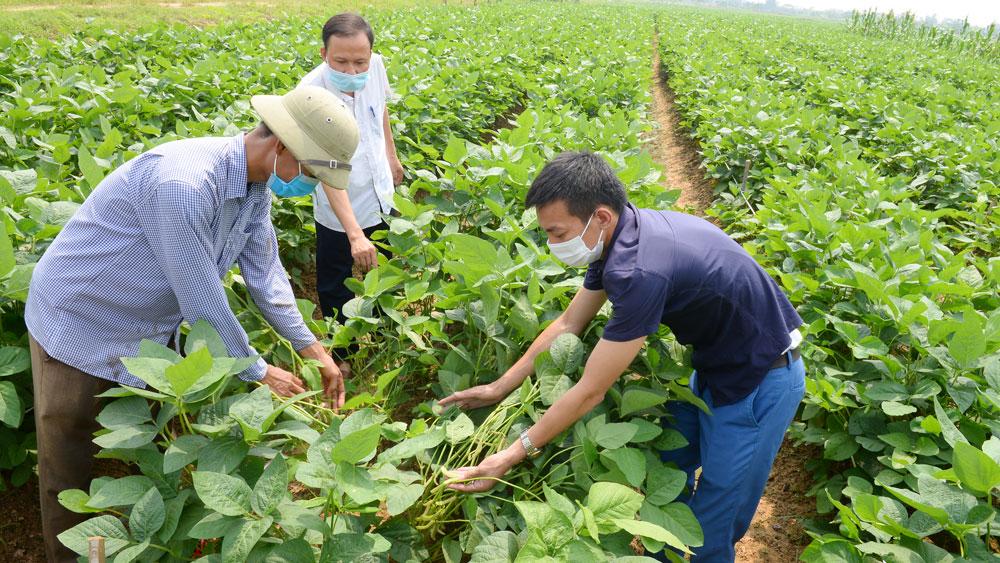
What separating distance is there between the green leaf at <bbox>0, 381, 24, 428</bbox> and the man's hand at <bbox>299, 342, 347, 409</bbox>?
0.83 meters

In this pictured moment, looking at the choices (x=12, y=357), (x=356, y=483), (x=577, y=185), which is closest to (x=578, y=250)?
(x=577, y=185)

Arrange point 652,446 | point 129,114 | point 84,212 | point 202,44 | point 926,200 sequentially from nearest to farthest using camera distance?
point 84,212, point 652,446, point 129,114, point 926,200, point 202,44

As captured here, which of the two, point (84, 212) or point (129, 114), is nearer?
point (84, 212)

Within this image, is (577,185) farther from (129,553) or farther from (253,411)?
(129,553)

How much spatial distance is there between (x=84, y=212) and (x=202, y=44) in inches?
337

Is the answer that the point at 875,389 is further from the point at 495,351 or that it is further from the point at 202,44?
the point at 202,44

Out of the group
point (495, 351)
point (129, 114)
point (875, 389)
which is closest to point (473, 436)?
point (495, 351)

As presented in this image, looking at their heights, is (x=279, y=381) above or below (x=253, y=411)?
below

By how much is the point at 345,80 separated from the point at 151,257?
167cm

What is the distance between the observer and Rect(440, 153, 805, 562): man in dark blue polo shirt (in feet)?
6.09

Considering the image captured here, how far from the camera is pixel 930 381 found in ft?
7.66

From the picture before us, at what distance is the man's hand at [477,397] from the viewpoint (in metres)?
2.30

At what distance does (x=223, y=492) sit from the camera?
1511 millimetres

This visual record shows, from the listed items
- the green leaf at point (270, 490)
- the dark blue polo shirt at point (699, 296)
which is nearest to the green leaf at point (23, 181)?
the green leaf at point (270, 490)
